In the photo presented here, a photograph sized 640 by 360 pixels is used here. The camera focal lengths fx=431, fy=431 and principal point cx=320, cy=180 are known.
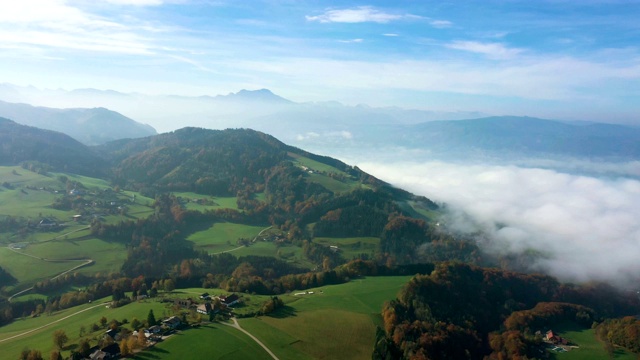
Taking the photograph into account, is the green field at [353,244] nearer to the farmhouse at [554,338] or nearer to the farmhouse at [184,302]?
the farmhouse at [554,338]

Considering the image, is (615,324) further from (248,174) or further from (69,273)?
(248,174)

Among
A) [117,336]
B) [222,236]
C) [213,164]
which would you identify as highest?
[213,164]

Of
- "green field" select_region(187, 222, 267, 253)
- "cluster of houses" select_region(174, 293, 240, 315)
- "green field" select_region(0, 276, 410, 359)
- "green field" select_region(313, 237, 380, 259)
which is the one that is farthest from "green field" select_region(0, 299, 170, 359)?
"green field" select_region(313, 237, 380, 259)

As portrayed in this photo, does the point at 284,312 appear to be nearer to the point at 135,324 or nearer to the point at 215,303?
the point at 215,303

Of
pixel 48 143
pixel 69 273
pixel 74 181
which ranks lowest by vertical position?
pixel 69 273

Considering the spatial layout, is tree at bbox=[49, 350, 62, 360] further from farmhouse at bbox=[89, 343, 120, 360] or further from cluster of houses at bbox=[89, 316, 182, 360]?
farmhouse at bbox=[89, 343, 120, 360]

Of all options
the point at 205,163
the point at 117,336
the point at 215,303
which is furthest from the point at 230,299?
the point at 205,163

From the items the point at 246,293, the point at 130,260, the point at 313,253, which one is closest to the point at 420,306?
the point at 246,293
